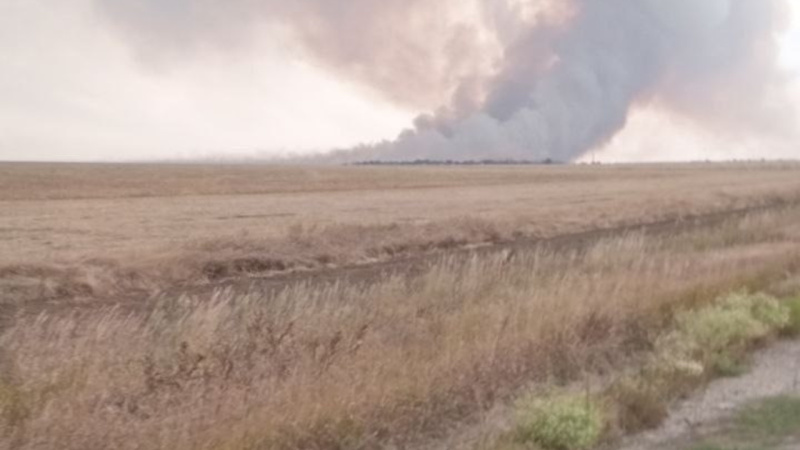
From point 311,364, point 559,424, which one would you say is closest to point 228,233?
point 311,364

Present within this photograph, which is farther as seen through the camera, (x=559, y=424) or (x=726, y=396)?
(x=726, y=396)

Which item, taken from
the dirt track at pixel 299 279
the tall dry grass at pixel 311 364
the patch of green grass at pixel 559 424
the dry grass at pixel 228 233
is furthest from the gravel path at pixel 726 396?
the dry grass at pixel 228 233

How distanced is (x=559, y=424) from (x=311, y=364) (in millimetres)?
2514

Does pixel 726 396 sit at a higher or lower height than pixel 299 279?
higher

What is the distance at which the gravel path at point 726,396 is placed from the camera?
9891 mm

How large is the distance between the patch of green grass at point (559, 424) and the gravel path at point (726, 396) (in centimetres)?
36

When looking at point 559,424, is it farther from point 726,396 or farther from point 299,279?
point 299,279

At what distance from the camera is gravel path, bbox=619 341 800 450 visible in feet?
32.4

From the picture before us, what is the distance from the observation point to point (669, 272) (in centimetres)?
2045

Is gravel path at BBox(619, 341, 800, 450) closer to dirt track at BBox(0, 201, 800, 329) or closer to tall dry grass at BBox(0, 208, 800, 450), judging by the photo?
tall dry grass at BBox(0, 208, 800, 450)

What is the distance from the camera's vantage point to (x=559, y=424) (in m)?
9.34

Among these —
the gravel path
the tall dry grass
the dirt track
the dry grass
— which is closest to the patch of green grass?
the gravel path

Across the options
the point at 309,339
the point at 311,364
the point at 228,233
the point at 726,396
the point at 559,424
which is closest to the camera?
the point at 559,424

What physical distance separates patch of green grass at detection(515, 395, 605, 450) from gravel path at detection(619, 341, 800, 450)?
14.3 inches
